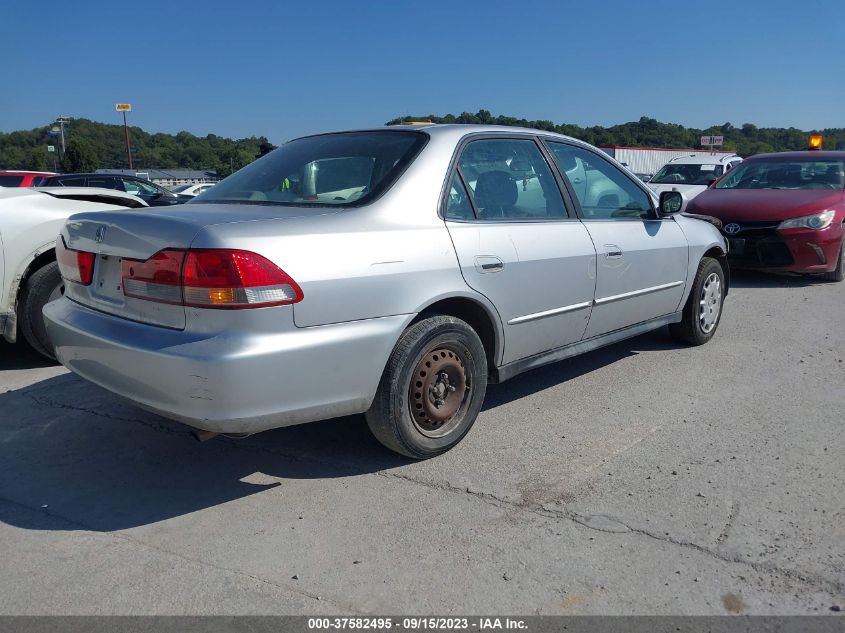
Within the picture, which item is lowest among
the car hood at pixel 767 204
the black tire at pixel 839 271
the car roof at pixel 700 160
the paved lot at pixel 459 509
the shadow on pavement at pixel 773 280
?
the paved lot at pixel 459 509

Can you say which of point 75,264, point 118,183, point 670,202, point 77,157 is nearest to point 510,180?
point 670,202

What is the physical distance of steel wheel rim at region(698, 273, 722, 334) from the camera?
5.81 metres

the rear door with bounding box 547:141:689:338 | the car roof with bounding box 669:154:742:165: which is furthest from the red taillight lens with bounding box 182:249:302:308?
the car roof with bounding box 669:154:742:165

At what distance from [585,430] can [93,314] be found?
2.60 meters

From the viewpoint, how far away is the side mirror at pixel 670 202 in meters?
5.11

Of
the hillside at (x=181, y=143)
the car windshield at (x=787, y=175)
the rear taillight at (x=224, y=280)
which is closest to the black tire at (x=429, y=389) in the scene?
the rear taillight at (x=224, y=280)

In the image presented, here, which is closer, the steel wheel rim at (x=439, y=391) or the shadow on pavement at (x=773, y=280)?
the steel wheel rim at (x=439, y=391)

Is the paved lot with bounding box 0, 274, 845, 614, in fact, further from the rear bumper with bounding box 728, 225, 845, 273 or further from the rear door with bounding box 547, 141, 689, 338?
the rear bumper with bounding box 728, 225, 845, 273

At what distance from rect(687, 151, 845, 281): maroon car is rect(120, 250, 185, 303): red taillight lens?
7327 mm

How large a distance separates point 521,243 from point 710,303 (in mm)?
2660

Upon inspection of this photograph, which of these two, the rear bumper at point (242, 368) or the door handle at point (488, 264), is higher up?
the door handle at point (488, 264)

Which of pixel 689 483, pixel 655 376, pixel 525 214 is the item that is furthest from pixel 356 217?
pixel 655 376

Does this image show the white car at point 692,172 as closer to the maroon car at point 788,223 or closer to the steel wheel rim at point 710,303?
the maroon car at point 788,223

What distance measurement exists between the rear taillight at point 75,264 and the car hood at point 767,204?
7.34m
